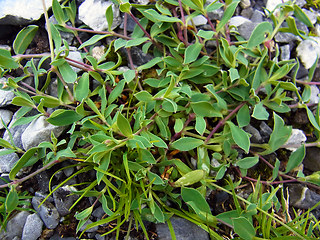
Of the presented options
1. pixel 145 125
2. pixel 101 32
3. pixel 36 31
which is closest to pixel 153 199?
pixel 145 125

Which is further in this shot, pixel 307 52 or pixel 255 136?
pixel 307 52

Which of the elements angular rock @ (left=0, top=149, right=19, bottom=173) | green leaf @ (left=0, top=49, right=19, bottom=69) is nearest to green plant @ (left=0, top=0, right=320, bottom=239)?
green leaf @ (left=0, top=49, right=19, bottom=69)

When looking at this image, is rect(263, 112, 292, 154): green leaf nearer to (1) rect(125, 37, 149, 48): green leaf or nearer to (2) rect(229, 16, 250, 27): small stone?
(2) rect(229, 16, 250, 27): small stone

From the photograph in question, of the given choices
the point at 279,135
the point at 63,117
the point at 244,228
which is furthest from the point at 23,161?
the point at 279,135

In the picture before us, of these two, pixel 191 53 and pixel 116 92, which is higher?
pixel 191 53

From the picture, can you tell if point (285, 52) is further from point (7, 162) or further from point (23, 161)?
point (7, 162)

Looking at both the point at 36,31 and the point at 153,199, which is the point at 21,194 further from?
the point at 36,31

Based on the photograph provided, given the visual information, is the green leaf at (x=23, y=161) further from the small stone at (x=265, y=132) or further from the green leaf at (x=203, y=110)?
the small stone at (x=265, y=132)
